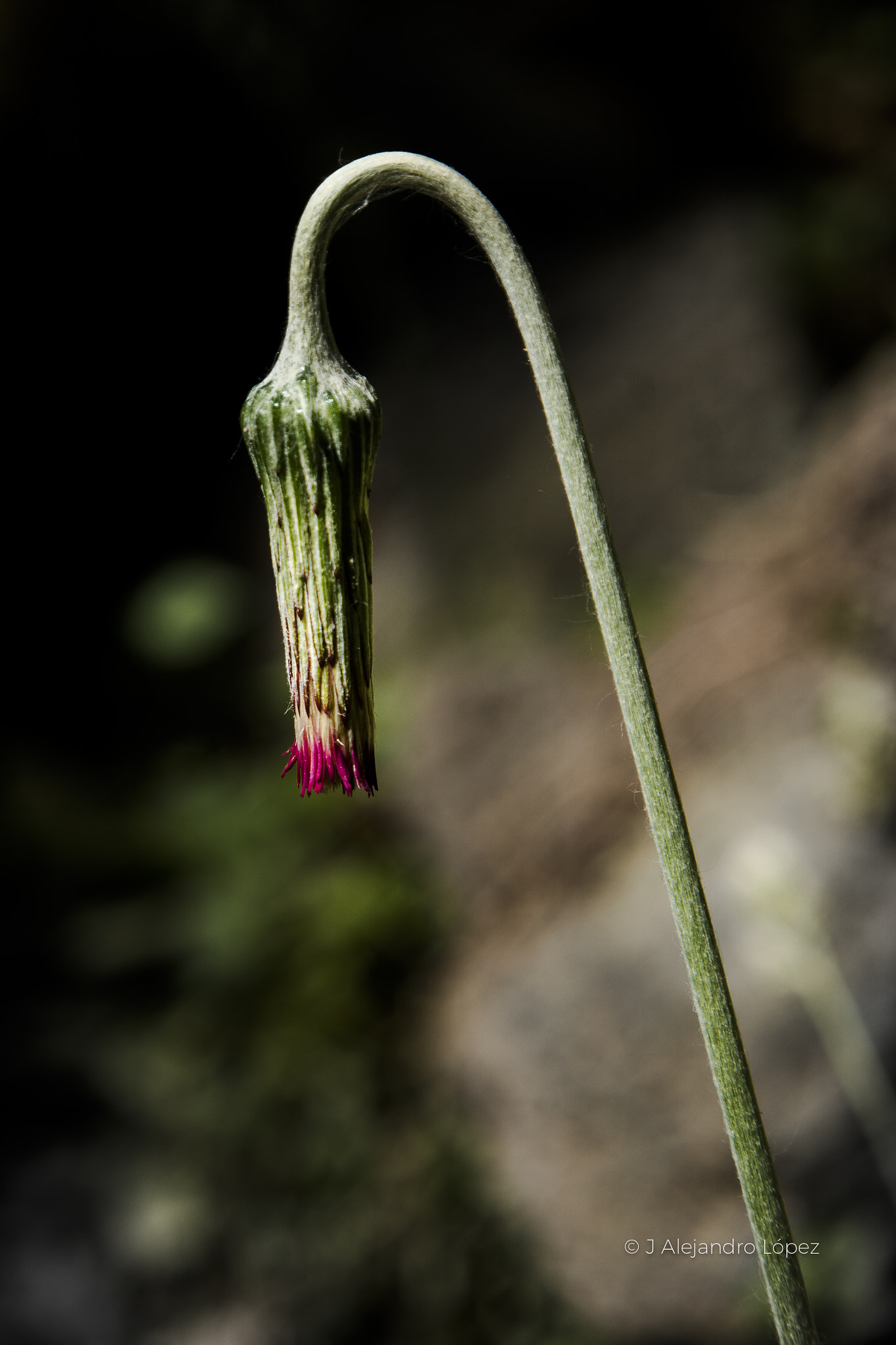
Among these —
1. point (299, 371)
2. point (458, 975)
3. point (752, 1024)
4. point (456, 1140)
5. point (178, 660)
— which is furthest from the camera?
point (178, 660)

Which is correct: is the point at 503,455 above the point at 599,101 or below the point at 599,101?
below

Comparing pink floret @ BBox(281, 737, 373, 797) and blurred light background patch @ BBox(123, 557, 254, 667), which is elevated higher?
blurred light background patch @ BBox(123, 557, 254, 667)

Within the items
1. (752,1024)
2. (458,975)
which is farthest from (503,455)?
(752,1024)

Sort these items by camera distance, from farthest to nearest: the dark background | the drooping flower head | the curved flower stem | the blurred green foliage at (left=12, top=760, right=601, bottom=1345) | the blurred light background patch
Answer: the dark background
the blurred light background patch
the blurred green foliage at (left=12, top=760, right=601, bottom=1345)
the drooping flower head
the curved flower stem

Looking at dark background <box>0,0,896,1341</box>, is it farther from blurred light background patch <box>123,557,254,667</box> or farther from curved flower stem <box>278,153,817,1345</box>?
curved flower stem <box>278,153,817,1345</box>

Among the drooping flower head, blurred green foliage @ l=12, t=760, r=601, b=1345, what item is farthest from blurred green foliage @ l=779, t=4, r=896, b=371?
the drooping flower head

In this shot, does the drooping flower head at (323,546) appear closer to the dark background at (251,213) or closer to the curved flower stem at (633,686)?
the curved flower stem at (633,686)

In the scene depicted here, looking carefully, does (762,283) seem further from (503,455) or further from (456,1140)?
(456,1140)

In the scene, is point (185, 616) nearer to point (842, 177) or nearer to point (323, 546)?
point (323, 546)

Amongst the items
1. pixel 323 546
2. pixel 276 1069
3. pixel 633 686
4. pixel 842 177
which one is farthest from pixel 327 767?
pixel 842 177
